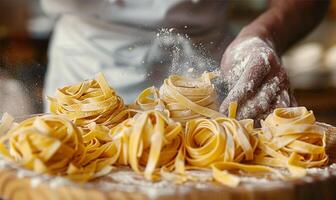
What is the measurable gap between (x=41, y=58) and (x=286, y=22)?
1.09m

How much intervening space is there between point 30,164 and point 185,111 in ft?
1.42

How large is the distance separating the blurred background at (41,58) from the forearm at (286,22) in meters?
0.13

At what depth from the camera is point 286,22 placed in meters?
1.92

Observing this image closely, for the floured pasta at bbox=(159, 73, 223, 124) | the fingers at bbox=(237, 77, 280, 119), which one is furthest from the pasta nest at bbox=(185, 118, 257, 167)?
the fingers at bbox=(237, 77, 280, 119)

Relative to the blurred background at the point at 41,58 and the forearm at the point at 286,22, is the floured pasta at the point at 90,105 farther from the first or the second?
the forearm at the point at 286,22

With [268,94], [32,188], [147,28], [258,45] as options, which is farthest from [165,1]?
[32,188]

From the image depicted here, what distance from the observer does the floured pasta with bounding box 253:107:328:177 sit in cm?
119

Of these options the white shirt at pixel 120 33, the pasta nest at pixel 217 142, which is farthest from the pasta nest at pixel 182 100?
the white shirt at pixel 120 33

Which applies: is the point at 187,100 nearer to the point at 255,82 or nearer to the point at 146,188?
the point at 255,82

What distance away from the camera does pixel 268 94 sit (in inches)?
59.4

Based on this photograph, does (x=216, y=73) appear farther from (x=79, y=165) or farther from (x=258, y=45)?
(x=79, y=165)

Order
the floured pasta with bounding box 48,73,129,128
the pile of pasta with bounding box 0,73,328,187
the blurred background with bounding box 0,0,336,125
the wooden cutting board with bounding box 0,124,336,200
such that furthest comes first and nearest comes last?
1. the blurred background with bounding box 0,0,336,125
2. the floured pasta with bounding box 48,73,129,128
3. the pile of pasta with bounding box 0,73,328,187
4. the wooden cutting board with bounding box 0,124,336,200

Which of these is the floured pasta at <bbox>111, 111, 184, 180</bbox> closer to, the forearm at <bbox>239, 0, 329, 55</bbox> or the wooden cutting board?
the wooden cutting board

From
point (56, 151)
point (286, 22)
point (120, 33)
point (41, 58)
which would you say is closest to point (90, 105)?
point (56, 151)
